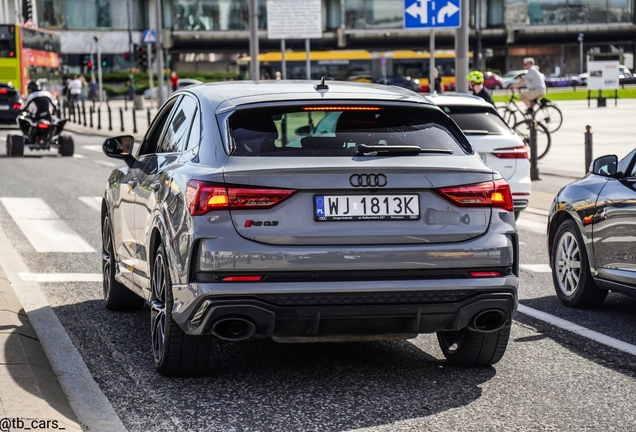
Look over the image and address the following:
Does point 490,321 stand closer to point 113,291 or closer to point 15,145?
point 113,291

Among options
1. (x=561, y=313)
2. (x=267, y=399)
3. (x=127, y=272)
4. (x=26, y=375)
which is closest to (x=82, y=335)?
(x=127, y=272)

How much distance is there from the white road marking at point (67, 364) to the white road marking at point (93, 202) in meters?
5.94

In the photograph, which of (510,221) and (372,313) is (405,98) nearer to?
(510,221)

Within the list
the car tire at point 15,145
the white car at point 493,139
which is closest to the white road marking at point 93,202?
the white car at point 493,139

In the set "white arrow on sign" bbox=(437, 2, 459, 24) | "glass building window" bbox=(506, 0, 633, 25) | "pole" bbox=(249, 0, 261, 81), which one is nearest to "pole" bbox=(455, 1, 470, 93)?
"white arrow on sign" bbox=(437, 2, 459, 24)

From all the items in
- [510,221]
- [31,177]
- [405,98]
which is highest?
[405,98]

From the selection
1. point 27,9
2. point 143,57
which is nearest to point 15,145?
point 143,57

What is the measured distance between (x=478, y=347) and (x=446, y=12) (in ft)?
55.5

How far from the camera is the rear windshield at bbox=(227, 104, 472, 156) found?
18.0ft

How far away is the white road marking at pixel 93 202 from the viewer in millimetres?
15516

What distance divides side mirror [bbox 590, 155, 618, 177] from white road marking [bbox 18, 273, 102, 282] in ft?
13.5

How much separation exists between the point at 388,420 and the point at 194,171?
149 cm

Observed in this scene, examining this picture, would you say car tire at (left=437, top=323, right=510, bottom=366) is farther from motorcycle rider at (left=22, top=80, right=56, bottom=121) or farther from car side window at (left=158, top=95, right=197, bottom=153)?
motorcycle rider at (left=22, top=80, right=56, bottom=121)

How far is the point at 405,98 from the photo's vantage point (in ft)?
19.4
